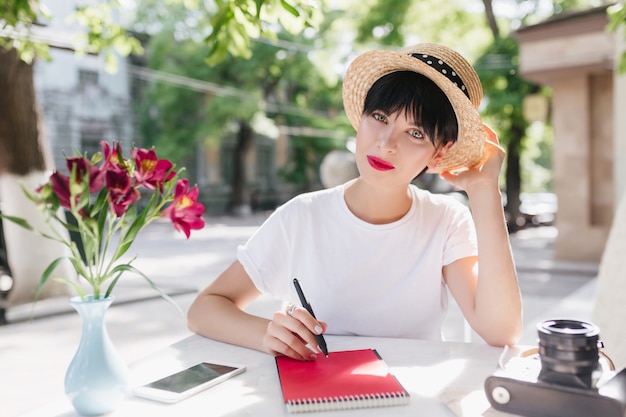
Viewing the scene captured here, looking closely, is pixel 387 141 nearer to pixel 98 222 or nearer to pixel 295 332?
pixel 295 332

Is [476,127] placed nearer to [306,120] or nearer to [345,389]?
[345,389]

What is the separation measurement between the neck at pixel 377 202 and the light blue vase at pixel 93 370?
1050 millimetres

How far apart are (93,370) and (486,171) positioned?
1.26 m

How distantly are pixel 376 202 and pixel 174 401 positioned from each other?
1.01 m

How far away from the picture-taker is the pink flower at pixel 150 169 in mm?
1157

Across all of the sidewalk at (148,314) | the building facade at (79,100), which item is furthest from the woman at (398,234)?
the building facade at (79,100)

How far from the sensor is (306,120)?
1006 inches

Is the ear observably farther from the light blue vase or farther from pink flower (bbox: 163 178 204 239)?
the light blue vase

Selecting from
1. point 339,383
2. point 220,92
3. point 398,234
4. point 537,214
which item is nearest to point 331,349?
point 339,383

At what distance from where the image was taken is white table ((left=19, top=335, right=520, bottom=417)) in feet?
3.87

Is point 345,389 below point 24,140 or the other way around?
below

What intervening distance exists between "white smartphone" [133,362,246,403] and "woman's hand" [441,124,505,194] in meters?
0.91

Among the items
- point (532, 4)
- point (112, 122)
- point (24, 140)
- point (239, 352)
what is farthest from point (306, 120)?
point (239, 352)

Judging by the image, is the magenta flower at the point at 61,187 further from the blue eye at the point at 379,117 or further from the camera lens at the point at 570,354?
the blue eye at the point at 379,117
